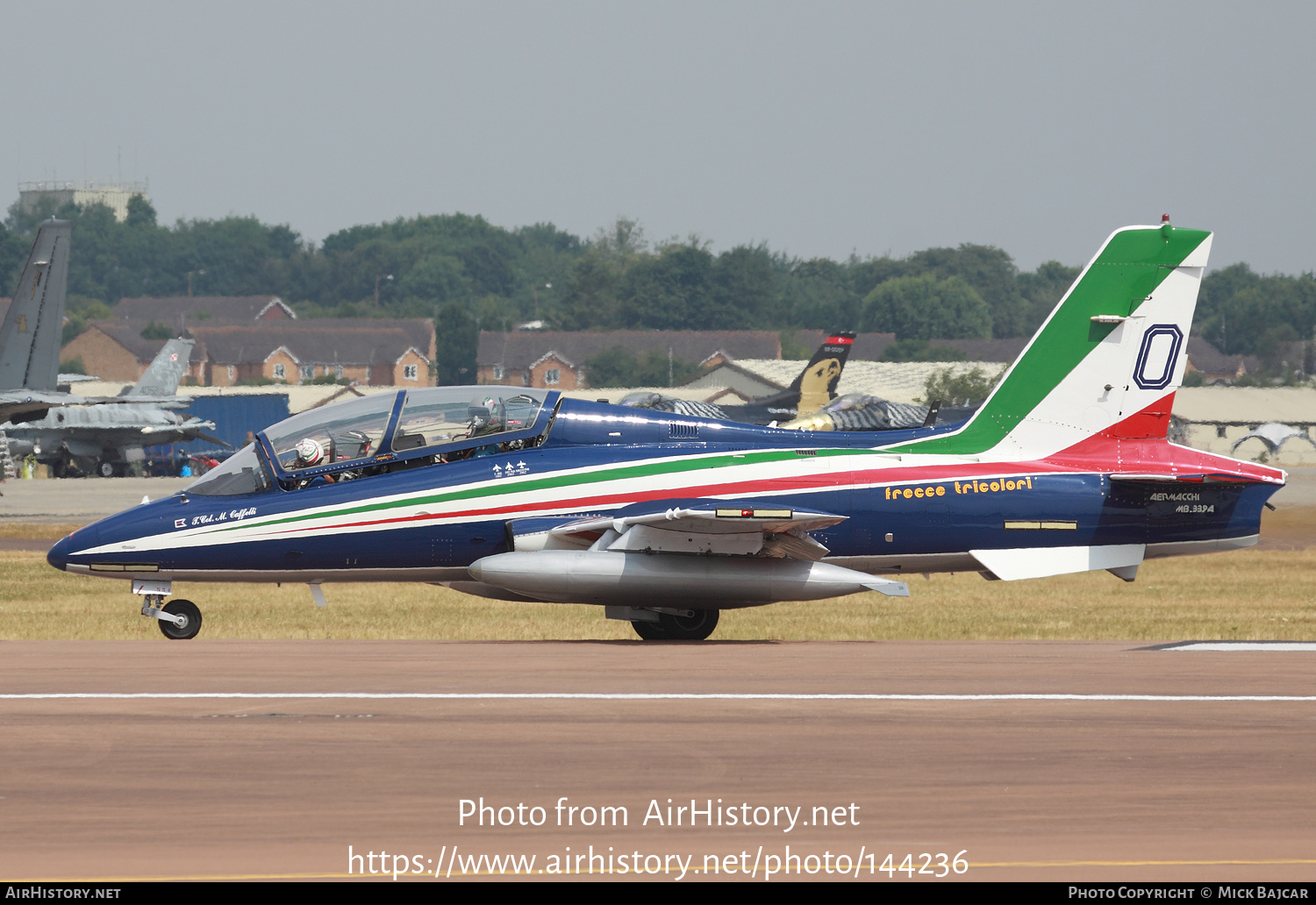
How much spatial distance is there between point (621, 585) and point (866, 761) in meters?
5.92

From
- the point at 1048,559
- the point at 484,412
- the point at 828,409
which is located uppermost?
the point at 484,412

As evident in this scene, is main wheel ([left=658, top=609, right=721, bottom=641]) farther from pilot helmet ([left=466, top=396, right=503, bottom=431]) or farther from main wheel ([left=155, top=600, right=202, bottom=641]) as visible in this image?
main wheel ([left=155, top=600, right=202, bottom=641])

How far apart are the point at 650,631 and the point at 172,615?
4.61m

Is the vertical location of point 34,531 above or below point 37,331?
below

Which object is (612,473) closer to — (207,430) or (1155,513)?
(1155,513)

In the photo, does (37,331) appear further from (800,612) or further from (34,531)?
(800,612)

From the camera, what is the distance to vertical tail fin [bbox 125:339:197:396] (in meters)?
65.1

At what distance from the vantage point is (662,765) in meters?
7.84

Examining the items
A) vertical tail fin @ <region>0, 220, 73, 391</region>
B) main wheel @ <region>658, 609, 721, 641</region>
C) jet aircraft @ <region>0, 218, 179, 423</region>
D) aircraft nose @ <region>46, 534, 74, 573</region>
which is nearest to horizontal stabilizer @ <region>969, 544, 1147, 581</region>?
main wheel @ <region>658, 609, 721, 641</region>

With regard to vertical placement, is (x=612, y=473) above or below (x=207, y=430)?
above

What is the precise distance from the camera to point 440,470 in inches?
564

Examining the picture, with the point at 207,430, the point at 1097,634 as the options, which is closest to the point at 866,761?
the point at 1097,634

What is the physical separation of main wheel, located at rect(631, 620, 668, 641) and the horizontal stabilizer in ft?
10.2

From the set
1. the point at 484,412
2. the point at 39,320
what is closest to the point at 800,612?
the point at 484,412
